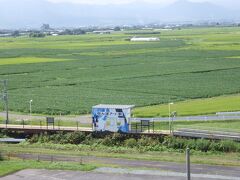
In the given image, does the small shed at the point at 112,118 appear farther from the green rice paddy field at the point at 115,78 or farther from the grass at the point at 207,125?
the green rice paddy field at the point at 115,78

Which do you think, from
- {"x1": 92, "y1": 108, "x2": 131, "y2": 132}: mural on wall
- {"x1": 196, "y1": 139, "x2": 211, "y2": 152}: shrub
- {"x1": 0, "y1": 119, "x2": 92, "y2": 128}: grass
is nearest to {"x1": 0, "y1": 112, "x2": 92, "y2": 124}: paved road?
{"x1": 0, "y1": 119, "x2": 92, "y2": 128}: grass

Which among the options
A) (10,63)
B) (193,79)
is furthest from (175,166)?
(10,63)

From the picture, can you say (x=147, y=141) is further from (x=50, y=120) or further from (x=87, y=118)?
(x=87, y=118)

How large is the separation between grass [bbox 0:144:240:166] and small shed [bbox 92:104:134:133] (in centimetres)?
253

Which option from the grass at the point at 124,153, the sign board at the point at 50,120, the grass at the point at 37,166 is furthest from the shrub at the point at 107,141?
the grass at the point at 37,166

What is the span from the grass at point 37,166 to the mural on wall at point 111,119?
7.47 metres

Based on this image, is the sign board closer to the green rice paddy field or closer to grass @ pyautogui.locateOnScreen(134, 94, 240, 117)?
the green rice paddy field

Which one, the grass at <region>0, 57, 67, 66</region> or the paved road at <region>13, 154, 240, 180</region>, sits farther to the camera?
the grass at <region>0, 57, 67, 66</region>

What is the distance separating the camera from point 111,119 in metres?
39.8

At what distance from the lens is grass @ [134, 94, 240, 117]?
47125mm

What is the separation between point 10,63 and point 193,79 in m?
38.8

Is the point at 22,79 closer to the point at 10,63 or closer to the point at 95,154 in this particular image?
the point at 10,63

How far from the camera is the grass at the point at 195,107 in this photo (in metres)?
47.1

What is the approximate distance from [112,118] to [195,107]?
12.0 metres
